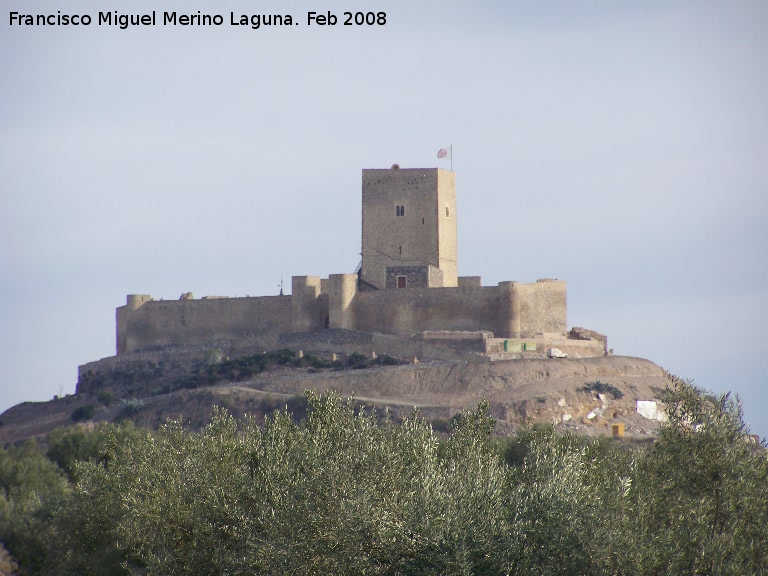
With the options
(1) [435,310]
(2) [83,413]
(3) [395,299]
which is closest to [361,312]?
(3) [395,299]

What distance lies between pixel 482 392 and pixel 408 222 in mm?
8619

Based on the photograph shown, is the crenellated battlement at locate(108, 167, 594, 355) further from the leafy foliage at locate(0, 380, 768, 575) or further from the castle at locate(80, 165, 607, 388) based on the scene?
the leafy foliage at locate(0, 380, 768, 575)

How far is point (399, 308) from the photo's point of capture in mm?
51750

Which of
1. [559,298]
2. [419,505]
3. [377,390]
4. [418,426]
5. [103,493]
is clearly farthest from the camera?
[559,298]

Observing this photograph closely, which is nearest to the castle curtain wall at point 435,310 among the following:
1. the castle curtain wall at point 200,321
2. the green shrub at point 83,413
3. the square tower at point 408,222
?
the square tower at point 408,222

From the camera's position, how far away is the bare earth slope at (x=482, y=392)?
→ 47.2 m

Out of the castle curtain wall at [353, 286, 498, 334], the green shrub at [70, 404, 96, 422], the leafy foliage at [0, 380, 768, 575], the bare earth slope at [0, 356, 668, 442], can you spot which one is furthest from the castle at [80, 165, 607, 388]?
the leafy foliage at [0, 380, 768, 575]

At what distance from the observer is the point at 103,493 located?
27.2 m

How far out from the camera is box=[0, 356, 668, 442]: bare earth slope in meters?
47.2

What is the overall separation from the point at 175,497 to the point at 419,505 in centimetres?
577

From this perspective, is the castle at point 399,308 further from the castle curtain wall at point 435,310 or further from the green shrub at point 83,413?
the green shrub at point 83,413

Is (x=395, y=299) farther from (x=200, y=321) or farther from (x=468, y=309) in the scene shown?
(x=200, y=321)

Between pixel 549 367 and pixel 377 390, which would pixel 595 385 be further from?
pixel 377 390

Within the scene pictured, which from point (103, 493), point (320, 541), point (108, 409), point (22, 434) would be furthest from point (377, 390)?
point (320, 541)
